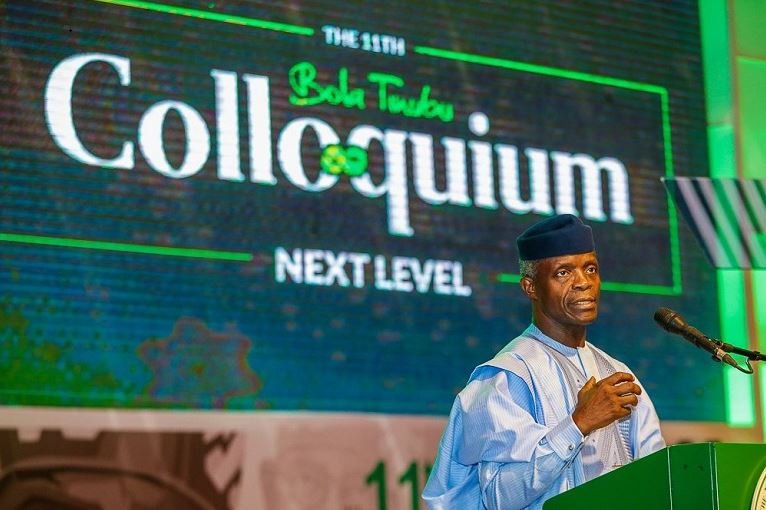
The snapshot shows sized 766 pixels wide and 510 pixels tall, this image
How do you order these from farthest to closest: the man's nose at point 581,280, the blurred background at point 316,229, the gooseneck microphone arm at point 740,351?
the blurred background at point 316,229, the man's nose at point 581,280, the gooseneck microphone arm at point 740,351

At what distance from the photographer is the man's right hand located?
3059 mm

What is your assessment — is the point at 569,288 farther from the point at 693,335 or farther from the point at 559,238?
the point at 693,335

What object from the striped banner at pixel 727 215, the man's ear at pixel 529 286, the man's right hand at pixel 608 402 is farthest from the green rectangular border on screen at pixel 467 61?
the man's right hand at pixel 608 402

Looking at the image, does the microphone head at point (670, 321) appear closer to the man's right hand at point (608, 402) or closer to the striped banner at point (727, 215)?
the man's right hand at point (608, 402)

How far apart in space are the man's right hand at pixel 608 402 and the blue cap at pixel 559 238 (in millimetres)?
455

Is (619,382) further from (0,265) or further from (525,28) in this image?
(525,28)

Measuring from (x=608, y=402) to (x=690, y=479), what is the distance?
17.0 inches

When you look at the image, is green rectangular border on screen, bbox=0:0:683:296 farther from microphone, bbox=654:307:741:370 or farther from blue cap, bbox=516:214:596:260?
microphone, bbox=654:307:741:370

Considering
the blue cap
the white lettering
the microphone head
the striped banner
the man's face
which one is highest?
the white lettering

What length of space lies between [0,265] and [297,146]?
103 cm

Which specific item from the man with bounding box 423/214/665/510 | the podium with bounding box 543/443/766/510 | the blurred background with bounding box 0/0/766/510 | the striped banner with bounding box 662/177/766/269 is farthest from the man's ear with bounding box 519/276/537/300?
the striped banner with bounding box 662/177/766/269

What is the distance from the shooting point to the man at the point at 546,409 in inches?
123

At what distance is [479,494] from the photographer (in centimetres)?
335

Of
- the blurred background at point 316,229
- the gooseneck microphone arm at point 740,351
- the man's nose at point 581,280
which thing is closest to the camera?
the gooseneck microphone arm at point 740,351
